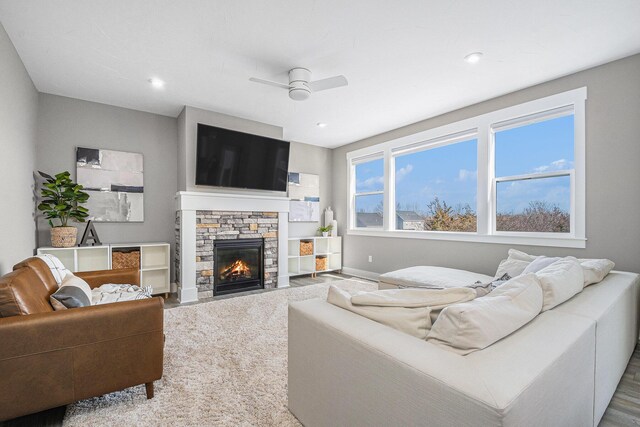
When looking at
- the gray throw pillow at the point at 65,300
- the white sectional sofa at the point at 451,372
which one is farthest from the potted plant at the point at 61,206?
the white sectional sofa at the point at 451,372

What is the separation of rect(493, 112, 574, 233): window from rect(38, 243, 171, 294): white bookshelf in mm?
4552

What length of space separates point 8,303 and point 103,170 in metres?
3.06

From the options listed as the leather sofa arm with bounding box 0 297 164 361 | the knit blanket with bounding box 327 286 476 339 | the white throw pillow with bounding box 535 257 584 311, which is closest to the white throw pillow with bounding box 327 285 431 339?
the knit blanket with bounding box 327 286 476 339

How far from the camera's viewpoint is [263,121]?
4738 millimetres

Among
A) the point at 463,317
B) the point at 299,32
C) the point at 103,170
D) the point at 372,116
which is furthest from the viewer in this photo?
the point at 372,116

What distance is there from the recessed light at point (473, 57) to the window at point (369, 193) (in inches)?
104

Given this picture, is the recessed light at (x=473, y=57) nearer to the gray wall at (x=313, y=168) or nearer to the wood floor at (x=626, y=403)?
the wood floor at (x=626, y=403)

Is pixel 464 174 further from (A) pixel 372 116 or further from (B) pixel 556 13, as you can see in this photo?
(B) pixel 556 13

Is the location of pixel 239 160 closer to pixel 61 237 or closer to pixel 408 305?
pixel 61 237

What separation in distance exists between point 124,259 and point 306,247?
287 cm

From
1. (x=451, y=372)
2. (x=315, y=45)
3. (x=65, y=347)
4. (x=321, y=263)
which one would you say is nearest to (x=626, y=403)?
(x=451, y=372)

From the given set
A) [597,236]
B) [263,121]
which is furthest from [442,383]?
[263,121]

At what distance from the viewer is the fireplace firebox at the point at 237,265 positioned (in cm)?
443

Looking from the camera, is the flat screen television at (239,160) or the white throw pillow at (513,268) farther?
the flat screen television at (239,160)
